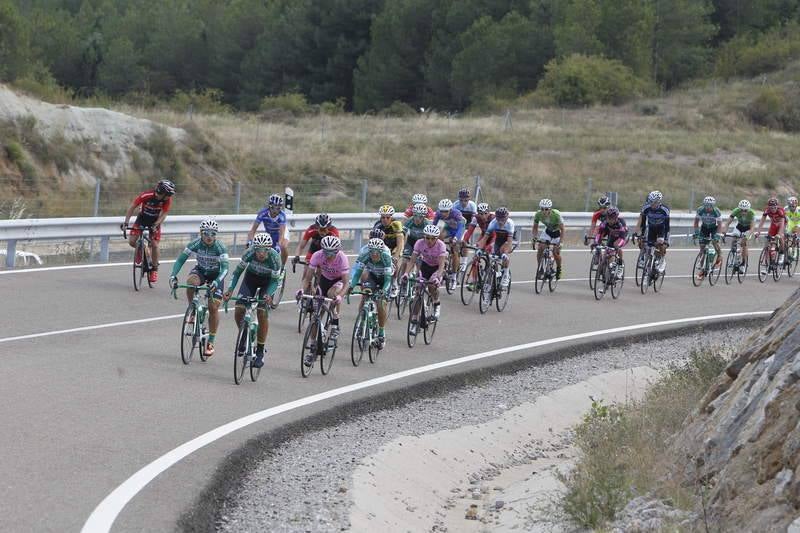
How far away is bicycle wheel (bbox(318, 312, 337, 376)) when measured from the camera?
15312 millimetres

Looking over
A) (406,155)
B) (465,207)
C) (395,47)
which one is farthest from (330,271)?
(395,47)

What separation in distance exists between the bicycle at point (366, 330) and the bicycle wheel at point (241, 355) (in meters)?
1.94

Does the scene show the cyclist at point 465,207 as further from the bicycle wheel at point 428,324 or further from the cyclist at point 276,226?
the bicycle wheel at point 428,324

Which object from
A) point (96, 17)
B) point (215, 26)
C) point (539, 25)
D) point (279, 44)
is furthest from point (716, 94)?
point (96, 17)

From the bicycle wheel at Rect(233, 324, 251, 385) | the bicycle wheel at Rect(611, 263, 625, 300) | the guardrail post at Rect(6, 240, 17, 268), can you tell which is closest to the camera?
the bicycle wheel at Rect(233, 324, 251, 385)

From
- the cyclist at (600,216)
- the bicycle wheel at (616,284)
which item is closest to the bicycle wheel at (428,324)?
the cyclist at (600,216)

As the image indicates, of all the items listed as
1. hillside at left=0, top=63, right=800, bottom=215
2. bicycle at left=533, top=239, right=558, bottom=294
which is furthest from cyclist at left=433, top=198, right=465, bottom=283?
Result: hillside at left=0, top=63, right=800, bottom=215

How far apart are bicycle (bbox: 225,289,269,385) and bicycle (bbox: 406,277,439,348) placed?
3.81 metres

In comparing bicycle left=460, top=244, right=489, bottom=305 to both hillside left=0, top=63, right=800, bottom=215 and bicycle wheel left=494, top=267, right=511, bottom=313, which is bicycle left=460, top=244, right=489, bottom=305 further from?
hillside left=0, top=63, right=800, bottom=215

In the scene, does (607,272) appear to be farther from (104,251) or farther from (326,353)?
(326,353)

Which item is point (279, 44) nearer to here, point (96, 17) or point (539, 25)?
point (539, 25)

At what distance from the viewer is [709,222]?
2673cm

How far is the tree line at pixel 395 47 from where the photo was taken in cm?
8300

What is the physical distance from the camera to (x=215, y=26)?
99.8 meters
